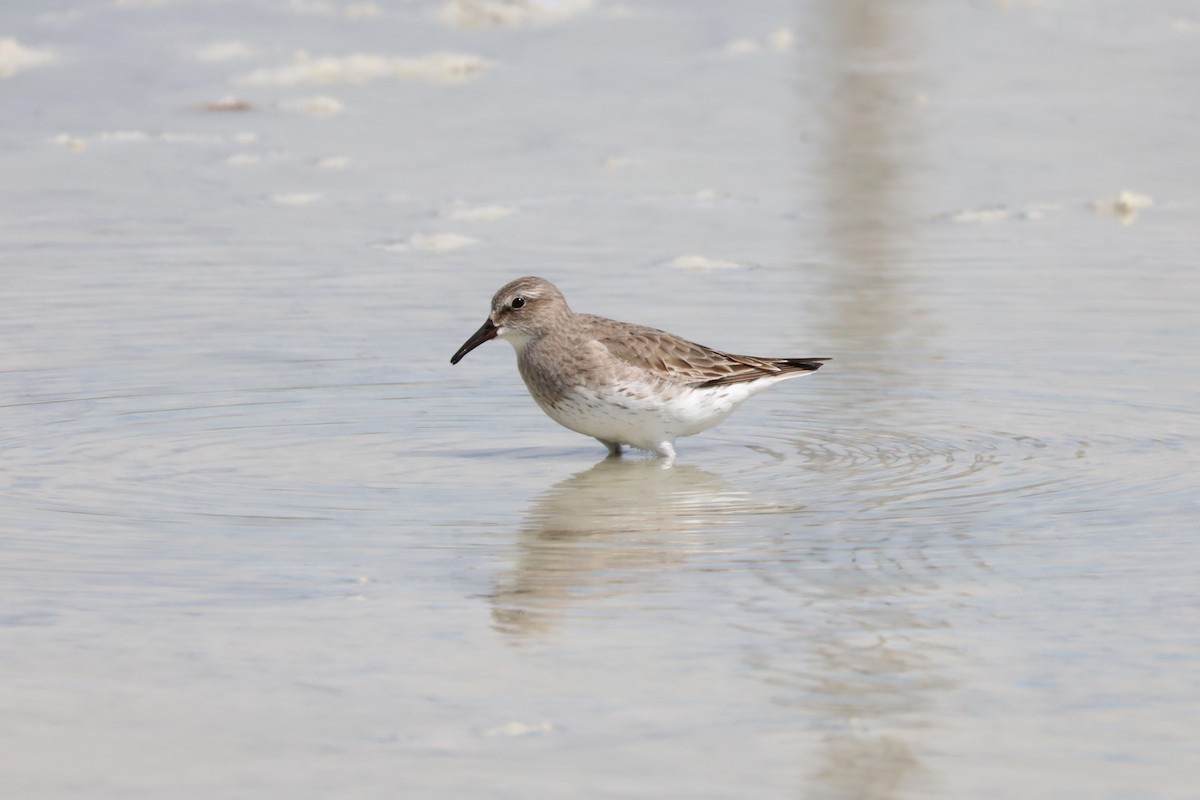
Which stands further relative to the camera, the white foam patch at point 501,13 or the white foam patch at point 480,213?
the white foam patch at point 501,13

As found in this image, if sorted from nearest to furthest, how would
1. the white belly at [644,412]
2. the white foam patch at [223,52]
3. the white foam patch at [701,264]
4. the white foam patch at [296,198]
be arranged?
the white belly at [644,412], the white foam patch at [701,264], the white foam patch at [296,198], the white foam patch at [223,52]

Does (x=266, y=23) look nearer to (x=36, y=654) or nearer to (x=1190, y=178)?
(x=1190, y=178)

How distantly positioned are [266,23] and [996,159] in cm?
717

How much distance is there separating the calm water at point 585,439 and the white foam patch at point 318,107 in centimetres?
6

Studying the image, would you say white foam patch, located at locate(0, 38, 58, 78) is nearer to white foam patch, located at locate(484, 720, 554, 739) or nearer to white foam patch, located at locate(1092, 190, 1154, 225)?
white foam patch, located at locate(1092, 190, 1154, 225)

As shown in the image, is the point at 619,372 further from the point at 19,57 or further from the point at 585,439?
the point at 19,57

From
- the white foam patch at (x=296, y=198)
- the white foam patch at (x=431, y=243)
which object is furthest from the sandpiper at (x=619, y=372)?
the white foam patch at (x=296, y=198)

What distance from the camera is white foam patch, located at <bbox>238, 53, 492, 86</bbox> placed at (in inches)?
660

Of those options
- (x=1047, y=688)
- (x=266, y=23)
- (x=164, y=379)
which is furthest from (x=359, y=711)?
(x=266, y=23)

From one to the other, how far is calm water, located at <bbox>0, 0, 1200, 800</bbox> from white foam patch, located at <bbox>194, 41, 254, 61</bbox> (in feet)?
0.19

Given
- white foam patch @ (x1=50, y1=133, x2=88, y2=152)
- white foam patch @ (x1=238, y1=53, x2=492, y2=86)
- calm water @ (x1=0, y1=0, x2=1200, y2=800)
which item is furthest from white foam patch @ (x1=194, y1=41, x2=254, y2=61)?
white foam patch @ (x1=50, y1=133, x2=88, y2=152)

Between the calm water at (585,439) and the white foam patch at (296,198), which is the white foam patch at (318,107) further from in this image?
the white foam patch at (296,198)

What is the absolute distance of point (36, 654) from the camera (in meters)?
5.67

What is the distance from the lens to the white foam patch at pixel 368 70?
55.0 ft
